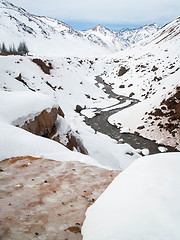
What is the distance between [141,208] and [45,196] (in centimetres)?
215

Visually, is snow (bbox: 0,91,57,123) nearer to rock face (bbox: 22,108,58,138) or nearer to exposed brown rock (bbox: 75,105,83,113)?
rock face (bbox: 22,108,58,138)

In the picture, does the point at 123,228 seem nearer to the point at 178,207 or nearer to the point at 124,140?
the point at 178,207

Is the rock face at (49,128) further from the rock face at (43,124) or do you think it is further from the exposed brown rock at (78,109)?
the exposed brown rock at (78,109)

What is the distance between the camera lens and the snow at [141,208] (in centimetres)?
189

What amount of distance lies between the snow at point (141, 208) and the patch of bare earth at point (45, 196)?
0.44 metres

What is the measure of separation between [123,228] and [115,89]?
1718 inches

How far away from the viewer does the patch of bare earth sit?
2420 mm

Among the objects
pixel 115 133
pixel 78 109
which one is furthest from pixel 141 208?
Answer: pixel 78 109

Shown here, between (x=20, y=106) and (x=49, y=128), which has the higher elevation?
(x=20, y=106)

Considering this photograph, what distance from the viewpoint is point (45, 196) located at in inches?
132

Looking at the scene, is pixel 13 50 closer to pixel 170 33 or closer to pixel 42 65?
pixel 42 65

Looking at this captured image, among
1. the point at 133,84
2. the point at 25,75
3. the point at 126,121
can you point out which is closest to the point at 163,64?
the point at 133,84

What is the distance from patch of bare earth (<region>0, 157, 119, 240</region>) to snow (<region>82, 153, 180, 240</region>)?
44cm

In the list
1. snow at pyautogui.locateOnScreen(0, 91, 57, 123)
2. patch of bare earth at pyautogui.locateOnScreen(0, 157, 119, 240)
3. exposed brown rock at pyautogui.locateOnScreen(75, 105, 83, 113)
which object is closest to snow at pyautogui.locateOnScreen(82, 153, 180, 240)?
patch of bare earth at pyautogui.locateOnScreen(0, 157, 119, 240)
